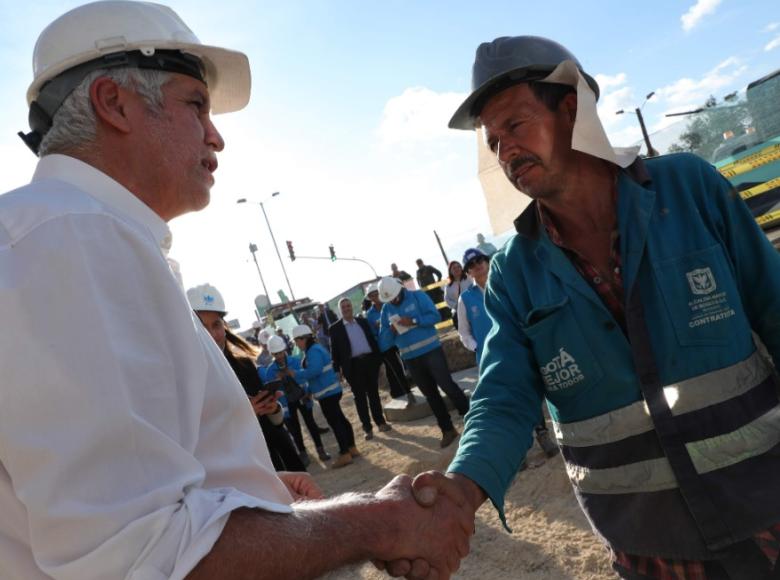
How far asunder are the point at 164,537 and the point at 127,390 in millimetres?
251

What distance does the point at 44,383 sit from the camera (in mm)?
938

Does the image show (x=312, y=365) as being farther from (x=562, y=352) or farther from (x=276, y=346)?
(x=562, y=352)

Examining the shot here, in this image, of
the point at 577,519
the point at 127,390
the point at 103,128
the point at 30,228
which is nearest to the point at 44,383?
the point at 127,390

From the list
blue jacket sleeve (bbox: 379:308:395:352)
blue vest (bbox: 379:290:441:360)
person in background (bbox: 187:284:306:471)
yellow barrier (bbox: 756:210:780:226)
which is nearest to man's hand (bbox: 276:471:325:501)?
person in background (bbox: 187:284:306:471)

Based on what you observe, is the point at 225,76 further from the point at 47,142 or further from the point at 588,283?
the point at 588,283

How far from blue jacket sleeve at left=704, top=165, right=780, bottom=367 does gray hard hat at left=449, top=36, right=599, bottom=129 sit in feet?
2.06

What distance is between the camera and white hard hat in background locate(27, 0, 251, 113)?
61.7 inches

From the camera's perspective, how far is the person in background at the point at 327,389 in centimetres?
884

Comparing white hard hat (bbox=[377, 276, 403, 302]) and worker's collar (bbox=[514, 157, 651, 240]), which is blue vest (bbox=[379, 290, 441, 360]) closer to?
white hard hat (bbox=[377, 276, 403, 302])

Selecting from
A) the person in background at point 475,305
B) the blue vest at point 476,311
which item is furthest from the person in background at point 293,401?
the blue vest at point 476,311

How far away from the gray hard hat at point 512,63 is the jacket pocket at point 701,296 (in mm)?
770

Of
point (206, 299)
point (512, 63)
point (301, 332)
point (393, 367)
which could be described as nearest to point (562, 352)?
point (512, 63)

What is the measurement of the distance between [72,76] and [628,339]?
1812 mm

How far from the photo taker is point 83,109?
1.49 meters
